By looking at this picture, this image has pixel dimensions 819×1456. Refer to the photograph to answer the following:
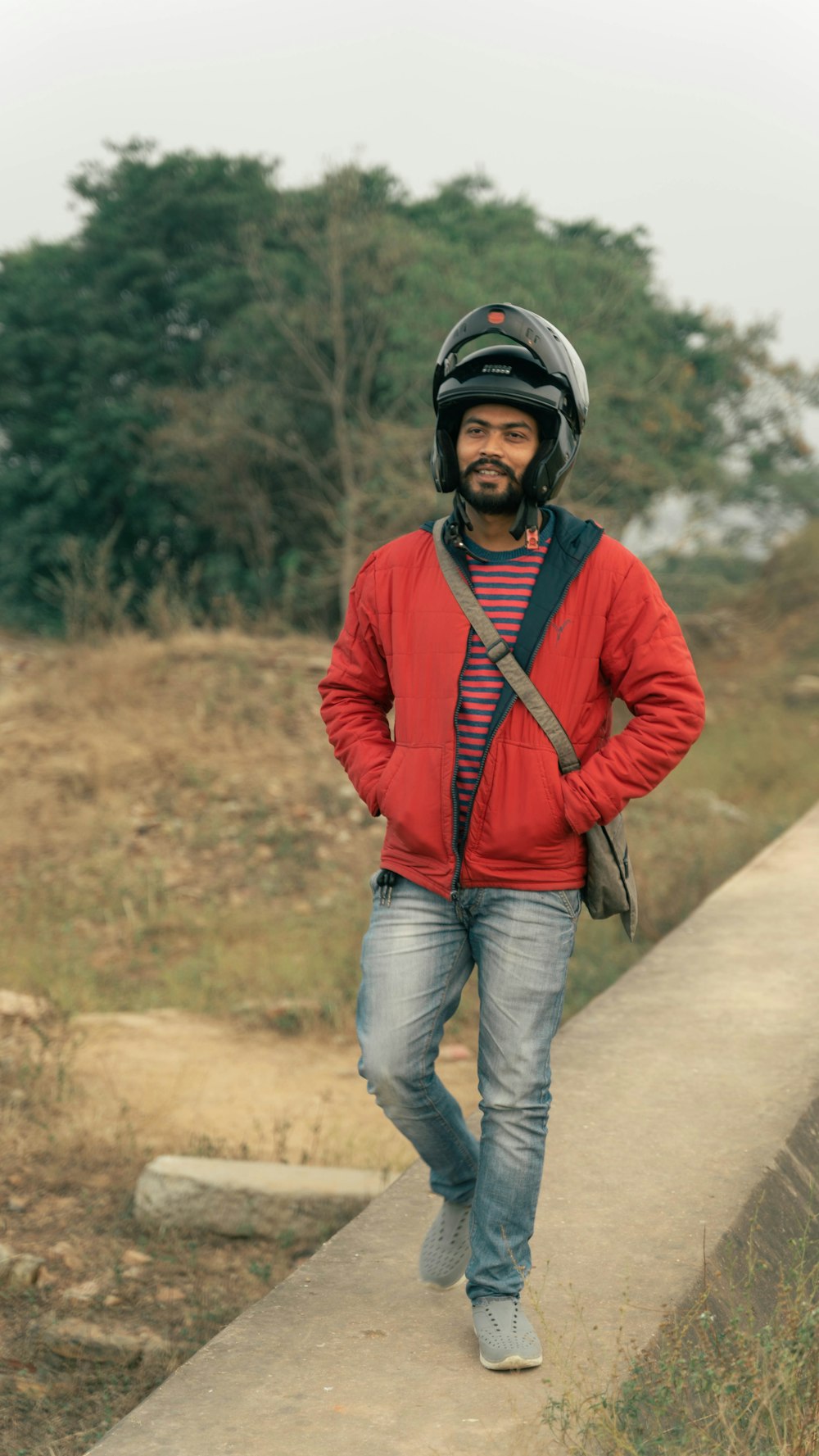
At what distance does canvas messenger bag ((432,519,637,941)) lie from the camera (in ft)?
9.66

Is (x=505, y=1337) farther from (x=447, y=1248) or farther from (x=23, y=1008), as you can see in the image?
(x=23, y=1008)

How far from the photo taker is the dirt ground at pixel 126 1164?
12.5ft

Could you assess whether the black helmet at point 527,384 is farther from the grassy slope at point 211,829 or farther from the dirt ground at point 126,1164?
the grassy slope at point 211,829

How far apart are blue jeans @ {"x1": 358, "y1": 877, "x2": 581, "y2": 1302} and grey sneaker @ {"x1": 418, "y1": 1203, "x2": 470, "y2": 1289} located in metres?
0.23

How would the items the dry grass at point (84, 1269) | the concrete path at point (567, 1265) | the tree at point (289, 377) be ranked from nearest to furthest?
the concrete path at point (567, 1265)
the dry grass at point (84, 1269)
the tree at point (289, 377)

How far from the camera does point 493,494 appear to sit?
119 inches

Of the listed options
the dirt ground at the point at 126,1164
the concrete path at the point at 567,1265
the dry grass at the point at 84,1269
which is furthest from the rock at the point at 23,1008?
the concrete path at the point at 567,1265

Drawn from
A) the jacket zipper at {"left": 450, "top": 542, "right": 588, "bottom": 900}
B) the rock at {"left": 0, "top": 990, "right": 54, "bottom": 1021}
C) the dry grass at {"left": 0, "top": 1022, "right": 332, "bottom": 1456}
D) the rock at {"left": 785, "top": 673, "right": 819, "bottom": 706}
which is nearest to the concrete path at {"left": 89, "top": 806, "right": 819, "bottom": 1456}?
the dry grass at {"left": 0, "top": 1022, "right": 332, "bottom": 1456}

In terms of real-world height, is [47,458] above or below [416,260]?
below

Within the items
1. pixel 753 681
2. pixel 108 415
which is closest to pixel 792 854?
pixel 753 681

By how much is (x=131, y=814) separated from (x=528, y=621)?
29.6 feet

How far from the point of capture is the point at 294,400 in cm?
2173

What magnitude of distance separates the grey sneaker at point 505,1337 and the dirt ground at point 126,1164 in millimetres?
1072

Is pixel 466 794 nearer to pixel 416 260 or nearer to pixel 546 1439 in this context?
pixel 546 1439
